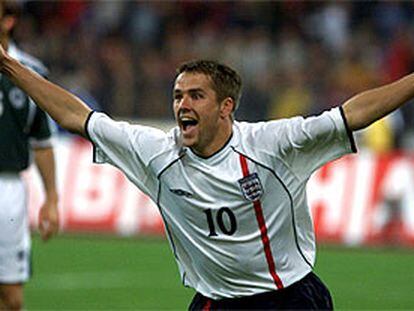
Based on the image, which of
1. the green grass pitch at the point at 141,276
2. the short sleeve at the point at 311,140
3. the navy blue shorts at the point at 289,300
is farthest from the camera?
the green grass pitch at the point at 141,276

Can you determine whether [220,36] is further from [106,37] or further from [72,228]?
[72,228]

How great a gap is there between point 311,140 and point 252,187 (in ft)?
1.33

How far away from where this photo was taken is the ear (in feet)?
23.4

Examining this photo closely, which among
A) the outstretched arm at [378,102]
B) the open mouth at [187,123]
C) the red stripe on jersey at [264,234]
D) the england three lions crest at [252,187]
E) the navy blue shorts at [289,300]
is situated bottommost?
the navy blue shorts at [289,300]

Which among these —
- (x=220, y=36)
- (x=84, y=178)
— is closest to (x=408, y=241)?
(x=84, y=178)

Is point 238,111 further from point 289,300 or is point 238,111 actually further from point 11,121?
point 289,300

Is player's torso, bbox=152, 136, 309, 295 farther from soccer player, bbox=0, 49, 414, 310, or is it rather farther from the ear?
the ear

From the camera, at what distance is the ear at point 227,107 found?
7.14m

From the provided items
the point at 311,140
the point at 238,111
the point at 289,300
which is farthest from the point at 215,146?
the point at 238,111

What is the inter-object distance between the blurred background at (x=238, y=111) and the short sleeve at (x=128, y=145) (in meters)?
4.72

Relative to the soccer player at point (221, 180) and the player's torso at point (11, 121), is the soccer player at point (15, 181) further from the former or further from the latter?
the soccer player at point (221, 180)

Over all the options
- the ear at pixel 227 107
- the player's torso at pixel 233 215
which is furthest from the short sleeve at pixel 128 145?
the ear at pixel 227 107

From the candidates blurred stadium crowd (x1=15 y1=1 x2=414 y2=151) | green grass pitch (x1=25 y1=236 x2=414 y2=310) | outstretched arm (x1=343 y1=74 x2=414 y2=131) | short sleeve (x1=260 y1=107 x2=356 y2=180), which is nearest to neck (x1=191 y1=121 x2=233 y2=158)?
short sleeve (x1=260 y1=107 x2=356 y2=180)

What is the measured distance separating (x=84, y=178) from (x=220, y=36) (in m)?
4.56
